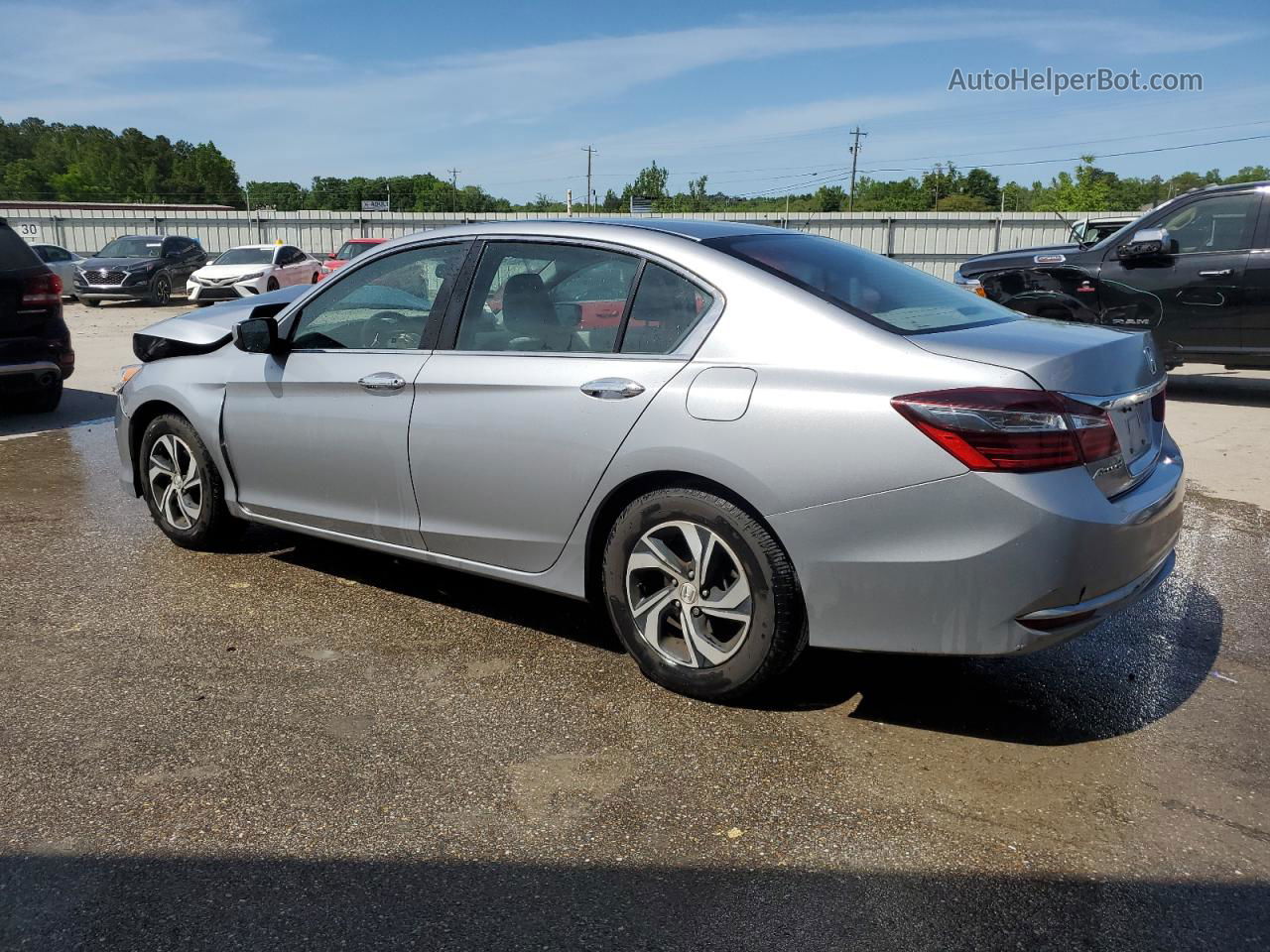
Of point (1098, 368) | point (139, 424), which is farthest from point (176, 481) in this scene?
point (1098, 368)

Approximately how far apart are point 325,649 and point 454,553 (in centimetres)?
61

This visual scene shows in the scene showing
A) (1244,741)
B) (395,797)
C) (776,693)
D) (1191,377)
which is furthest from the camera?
(1191,377)

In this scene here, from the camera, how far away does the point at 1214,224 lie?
971cm

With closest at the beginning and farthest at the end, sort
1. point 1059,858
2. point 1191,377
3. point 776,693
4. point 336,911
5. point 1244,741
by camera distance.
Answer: point 336,911, point 1059,858, point 1244,741, point 776,693, point 1191,377

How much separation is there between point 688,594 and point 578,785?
2.47ft

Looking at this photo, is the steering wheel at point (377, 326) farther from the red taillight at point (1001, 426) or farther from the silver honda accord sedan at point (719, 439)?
the red taillight at point (1001, 426)

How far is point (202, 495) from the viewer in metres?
5.10

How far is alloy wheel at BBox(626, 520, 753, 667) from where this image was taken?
3457 mm

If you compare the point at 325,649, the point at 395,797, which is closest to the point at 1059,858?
the point at 395,797

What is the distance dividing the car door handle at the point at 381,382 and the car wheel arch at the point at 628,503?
1066mm

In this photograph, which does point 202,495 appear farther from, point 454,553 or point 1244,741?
point 1244,741

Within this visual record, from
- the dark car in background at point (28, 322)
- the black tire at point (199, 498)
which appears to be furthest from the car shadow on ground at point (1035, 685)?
the dark car in background at point (28, 322)

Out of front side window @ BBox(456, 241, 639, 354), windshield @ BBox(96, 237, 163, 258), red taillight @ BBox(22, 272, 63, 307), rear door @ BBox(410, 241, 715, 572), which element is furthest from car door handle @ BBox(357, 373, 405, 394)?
windshield @ BBox(96, 237, 163, 258)

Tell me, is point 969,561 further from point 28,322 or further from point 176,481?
point 28,322
